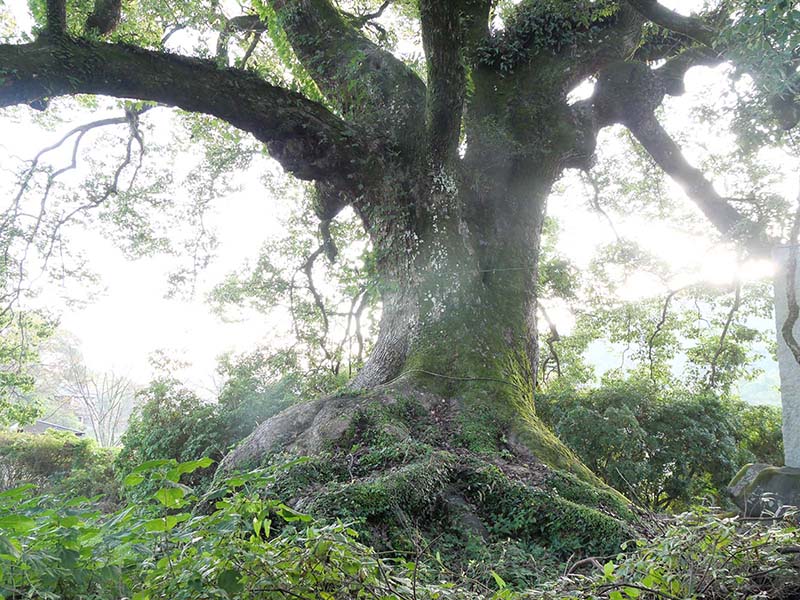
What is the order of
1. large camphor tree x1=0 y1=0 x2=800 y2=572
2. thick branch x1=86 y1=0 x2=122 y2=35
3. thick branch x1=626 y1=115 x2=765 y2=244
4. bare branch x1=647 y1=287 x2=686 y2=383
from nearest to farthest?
large camphor tree x1=0 y1=0 x2=800 y2=572 → thick branch x1=86 y1=0 x2=122 y2=35 → thick branch x1=626 y1=115 x2=765 y2=244 → bare branch x1=647 y1=287 x2=686 y2=383

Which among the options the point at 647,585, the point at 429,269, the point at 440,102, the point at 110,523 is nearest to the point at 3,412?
the point at 429,269

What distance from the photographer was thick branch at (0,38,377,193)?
3.92 meters

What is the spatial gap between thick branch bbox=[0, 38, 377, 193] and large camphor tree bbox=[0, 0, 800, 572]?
0.06 ft

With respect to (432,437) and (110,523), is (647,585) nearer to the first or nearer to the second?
(110,523)

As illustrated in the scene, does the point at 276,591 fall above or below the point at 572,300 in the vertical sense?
below

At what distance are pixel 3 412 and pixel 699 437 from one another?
11.2 metres

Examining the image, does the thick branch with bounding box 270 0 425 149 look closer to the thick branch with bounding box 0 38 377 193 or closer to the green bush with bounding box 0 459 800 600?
the thick branch with bounding box 0 38 377 193

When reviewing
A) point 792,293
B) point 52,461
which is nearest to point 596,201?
point 792,293

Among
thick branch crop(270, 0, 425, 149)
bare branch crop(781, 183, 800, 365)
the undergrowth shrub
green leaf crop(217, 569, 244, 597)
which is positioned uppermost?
thick branch crop(270, 0, 425, 149)

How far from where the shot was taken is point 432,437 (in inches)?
155

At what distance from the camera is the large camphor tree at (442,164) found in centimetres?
343

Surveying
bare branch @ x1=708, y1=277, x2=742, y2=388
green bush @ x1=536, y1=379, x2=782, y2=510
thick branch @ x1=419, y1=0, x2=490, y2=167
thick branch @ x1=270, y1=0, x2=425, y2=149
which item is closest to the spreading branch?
thick branch @ x1=270, y1=0, x2=425, y2=149

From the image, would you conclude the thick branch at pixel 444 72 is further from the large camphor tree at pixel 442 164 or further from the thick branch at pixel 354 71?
the thick branch at pixel 354 71

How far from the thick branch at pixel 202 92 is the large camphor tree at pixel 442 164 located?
0.02 metres
